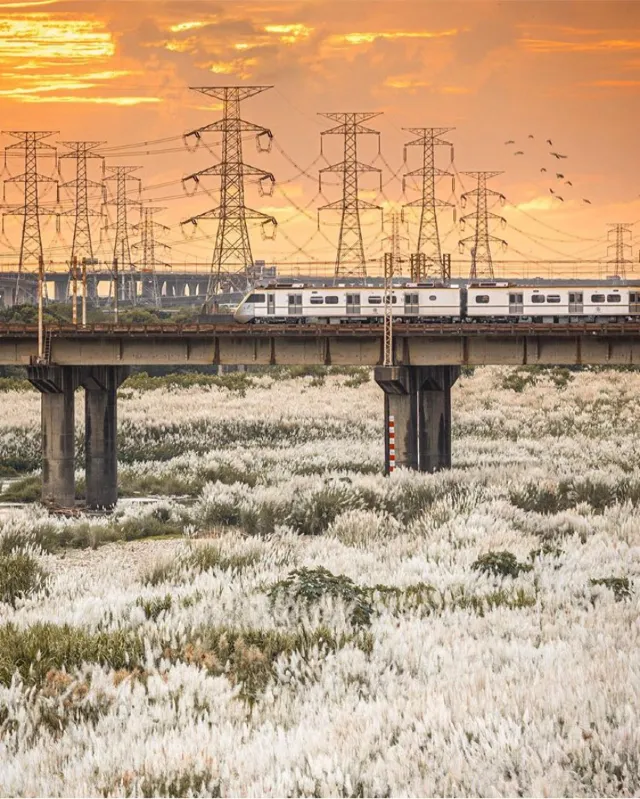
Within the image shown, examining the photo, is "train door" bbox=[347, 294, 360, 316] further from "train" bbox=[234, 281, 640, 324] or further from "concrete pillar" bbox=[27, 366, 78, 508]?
"concrete pillar" bbox=[27, 366, 78, 508]

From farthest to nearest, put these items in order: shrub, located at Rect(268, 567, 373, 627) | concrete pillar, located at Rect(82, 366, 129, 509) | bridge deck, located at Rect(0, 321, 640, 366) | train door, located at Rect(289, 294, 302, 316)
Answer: train door, located at Rect(289, 294, 302, 316) → concrete pillar, located at Rect(82, 366, 129, 509) → bridge deck, located at Rect(0, 321, 640, 366) → shrub, located at Rect(268, 567, 373, 627)

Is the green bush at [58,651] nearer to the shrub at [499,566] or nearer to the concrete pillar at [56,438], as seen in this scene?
the shrub at [499,566]

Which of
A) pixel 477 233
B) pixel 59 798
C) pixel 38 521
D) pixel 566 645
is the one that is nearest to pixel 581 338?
pixel 38 521

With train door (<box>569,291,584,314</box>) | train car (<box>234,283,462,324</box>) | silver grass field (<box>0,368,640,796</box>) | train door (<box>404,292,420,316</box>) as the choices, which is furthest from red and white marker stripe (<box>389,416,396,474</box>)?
train door (<box>569,291,584,314</box>)

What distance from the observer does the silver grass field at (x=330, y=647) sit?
10.1 m

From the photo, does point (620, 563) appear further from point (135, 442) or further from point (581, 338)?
point (135, 442)

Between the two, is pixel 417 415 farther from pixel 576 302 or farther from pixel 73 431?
pixel 576 302

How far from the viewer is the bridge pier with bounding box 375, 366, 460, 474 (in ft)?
131

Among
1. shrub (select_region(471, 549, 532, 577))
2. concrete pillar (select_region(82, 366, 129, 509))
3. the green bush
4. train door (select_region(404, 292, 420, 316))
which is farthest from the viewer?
train door (select_region(404, 292, 420, 316))

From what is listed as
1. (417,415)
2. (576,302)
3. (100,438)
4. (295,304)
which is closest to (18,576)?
(100,438)

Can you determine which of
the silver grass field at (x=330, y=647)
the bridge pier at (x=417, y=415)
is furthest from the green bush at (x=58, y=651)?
the bridge pier at (x=417, y=415)

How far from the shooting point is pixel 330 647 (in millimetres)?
14250

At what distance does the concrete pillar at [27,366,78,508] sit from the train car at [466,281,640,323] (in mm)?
20436

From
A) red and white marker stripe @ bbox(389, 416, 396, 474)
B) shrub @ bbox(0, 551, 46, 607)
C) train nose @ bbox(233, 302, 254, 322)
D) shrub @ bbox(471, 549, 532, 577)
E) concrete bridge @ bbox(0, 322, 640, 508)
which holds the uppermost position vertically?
train nose @ bbox(233, 302, 254, 322)
